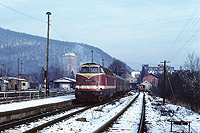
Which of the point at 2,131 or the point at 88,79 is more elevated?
the point at 88,79

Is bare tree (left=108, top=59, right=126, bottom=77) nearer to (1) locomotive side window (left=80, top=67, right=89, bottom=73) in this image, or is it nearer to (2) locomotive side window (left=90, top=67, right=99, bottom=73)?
(1) locomotive side window (left=80, top=67, right=89, bottom=73)

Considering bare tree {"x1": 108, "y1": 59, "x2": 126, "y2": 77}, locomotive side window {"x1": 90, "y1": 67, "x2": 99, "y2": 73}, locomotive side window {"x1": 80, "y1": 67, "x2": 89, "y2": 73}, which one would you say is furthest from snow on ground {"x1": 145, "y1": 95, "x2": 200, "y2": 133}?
bare tree {"x1": 108, "y1": 59, "x2": 126, "y2": 77}

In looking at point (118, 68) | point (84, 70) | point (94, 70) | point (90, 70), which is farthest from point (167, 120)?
point (118, 68)

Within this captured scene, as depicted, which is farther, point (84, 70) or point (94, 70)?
point (84, 70)

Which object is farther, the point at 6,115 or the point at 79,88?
the point at 79,88

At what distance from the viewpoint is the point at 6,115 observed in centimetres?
1315

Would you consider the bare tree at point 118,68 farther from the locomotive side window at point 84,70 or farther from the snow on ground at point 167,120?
the snow on ground at point 167,120

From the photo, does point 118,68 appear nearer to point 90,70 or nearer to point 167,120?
point 90,70

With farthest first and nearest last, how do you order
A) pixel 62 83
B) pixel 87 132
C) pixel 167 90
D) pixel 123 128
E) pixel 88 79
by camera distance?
pixel 62 83, pixel 167 90, pixel 88 79, pixel 123 128, pixel 87 132

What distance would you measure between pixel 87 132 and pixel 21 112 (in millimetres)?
6140

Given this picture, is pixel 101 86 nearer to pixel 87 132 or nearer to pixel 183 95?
pixel 87 132

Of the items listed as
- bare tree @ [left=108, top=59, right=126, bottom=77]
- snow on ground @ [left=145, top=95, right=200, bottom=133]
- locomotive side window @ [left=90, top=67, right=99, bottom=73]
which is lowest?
snow on ground @ [left=145, top=95, right=200, bottom=133]

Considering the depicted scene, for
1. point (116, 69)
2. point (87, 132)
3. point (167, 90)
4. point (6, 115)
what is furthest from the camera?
point (116, 69)

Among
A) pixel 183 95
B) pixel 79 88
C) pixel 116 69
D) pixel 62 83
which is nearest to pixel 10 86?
pixel 62 83
